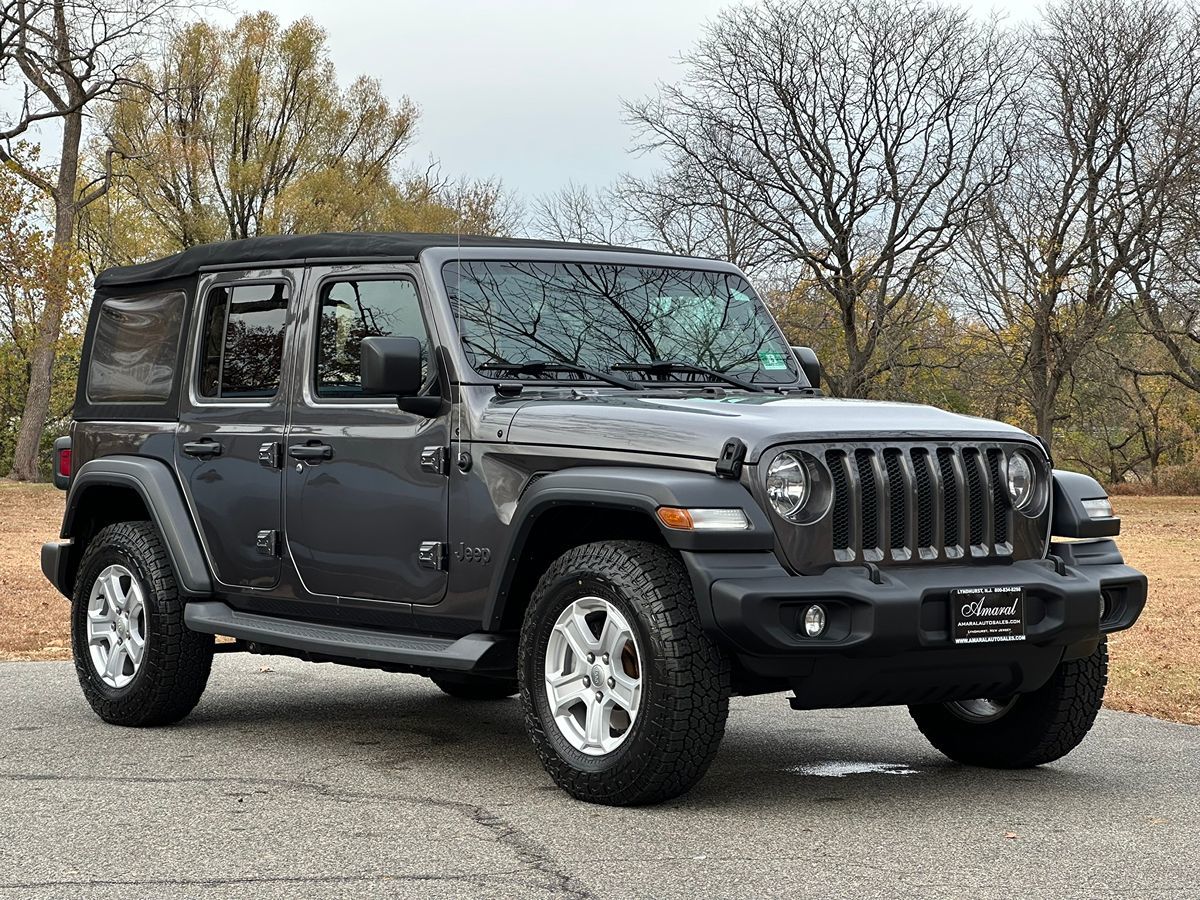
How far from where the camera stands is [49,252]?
3056cm

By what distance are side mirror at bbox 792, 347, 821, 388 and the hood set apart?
96 centimetres

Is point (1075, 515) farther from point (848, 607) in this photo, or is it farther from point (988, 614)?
point (848, 607)

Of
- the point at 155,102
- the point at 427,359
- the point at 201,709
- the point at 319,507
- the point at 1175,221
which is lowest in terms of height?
the point at 201,709

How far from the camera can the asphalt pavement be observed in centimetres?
484

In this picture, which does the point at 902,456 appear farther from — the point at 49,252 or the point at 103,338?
the point at 49,252

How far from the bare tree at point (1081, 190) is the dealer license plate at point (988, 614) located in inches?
1180

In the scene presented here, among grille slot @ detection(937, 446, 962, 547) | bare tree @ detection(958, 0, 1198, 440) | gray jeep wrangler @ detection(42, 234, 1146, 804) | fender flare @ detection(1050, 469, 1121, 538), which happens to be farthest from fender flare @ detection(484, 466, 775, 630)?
bare tree @ detection(958, 0, 1198, 440)

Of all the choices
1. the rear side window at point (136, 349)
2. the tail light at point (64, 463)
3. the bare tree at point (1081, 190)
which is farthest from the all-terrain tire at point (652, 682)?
the bare tree at point (1081, 190)

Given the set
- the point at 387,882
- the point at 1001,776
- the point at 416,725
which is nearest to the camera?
the point at 387,882

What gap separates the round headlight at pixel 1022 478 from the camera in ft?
20.2

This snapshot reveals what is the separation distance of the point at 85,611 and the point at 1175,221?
28.5 metres

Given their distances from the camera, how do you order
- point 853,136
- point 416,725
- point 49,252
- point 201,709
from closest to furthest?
point 416,725
point 201,709
point 49,252
point 853,136

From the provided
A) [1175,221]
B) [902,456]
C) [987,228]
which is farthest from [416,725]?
[987,228]

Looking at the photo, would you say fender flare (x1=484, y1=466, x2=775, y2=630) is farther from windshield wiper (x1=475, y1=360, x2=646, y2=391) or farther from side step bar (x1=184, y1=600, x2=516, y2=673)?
windshield wiper (x1=475, y1=360, x2=646, y2=391)
